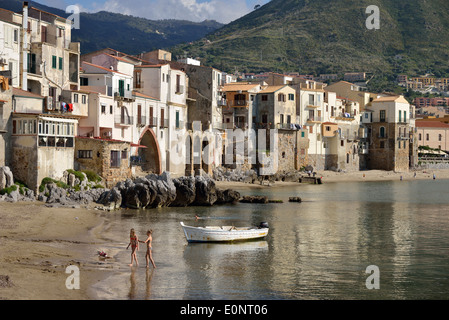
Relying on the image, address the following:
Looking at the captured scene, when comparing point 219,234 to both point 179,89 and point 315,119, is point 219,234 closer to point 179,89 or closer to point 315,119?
point 179,89

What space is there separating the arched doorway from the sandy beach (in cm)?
2497

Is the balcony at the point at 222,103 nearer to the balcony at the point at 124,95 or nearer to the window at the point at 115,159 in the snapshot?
the balcony at the point at 124,95

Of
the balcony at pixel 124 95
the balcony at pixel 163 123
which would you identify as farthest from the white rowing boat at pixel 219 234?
the balcony at pixel 163 123

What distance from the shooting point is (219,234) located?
129 ft

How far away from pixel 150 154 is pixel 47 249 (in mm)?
43686

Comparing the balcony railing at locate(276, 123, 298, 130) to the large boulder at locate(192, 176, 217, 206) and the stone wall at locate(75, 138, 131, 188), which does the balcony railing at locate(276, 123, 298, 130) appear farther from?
the stone wall at locate(75, 138, 131, 188)

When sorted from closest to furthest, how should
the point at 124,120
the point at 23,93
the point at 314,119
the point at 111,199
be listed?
the point at 23,93 < the point at 111,199 < the point at 124,120 < the point at 314,119

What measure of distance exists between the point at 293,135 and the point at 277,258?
70.8m

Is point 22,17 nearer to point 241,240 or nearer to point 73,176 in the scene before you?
point 73,176

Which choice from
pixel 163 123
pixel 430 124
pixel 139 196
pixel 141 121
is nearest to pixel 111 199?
pixel 139 196

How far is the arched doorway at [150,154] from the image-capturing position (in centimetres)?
7506

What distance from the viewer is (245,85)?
330 feet

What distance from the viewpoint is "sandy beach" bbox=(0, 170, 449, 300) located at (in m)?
24.0

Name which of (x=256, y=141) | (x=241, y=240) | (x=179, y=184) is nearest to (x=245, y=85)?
(x=256, y=141)
